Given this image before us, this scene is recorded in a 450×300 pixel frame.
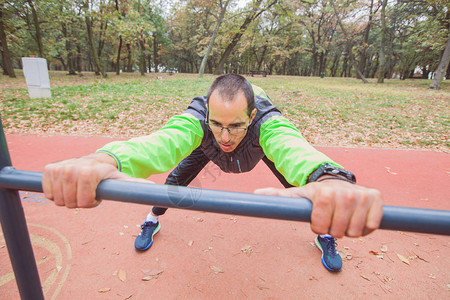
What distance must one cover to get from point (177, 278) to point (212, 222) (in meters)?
0.83

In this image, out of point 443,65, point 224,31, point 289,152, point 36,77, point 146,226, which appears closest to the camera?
point 289,152

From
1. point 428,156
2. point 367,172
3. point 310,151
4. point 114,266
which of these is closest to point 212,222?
point 114,266

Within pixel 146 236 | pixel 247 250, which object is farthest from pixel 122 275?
pixel 247 250

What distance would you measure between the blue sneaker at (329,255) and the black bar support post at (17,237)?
212 cm

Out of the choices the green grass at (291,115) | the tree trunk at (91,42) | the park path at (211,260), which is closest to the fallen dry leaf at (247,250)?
the park path at (211,260)

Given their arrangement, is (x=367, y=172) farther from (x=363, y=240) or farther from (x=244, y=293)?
(x=244, y=293)

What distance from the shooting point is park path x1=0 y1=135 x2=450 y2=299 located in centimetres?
192

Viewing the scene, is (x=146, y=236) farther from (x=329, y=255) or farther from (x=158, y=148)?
(x=329, y=255)

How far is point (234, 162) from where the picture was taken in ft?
6.94

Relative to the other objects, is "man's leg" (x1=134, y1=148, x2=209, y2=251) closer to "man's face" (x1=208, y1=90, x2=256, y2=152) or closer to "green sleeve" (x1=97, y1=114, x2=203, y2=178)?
"green sleeve" (x1=97, y1=114, x2=203, y2=178)

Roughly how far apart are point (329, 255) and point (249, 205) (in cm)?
189

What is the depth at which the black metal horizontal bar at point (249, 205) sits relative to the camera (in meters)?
0.67

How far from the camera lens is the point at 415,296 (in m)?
1.91

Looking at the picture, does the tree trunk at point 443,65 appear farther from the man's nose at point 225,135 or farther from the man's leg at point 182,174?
the man's nose at point 225,135
